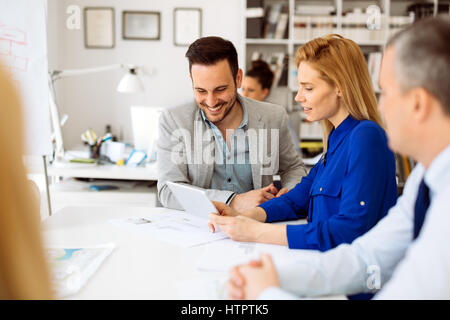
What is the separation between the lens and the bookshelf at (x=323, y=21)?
443 centimetres

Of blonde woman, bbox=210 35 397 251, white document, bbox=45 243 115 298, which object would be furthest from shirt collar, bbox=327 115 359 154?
white document, bbox=45 243 115 298

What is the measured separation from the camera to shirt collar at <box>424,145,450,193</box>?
860mm

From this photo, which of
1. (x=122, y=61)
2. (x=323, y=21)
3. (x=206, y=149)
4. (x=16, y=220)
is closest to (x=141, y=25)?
(x=122, y=61)

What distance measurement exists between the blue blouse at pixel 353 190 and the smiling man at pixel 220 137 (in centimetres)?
47

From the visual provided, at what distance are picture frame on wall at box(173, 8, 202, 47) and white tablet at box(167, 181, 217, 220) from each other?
11.3 ft

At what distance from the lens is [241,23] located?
4.70m

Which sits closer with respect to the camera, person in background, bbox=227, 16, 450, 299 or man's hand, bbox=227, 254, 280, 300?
person in background, bbox=227, 16, 450, 299

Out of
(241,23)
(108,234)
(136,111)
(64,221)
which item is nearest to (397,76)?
(108,234)

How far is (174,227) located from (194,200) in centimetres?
12

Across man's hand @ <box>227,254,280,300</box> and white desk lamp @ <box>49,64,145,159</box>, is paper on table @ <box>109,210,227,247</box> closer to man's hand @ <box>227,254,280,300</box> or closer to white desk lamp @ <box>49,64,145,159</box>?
man's hand @ <box>227,254,280,300</box>

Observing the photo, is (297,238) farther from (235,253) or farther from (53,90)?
A: (53,90)

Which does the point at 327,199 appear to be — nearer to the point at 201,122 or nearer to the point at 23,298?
the point at 201,122
